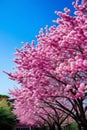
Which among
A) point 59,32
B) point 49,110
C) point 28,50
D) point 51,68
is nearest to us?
point 59,32

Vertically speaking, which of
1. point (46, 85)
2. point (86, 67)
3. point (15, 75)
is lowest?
point (86, 67)

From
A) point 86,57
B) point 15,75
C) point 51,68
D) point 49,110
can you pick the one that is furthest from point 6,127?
point 86,57

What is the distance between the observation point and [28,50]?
17609 millimetres

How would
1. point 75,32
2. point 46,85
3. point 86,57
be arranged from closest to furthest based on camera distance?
1. point 75,32
2. point 86,57
3. point 46,85

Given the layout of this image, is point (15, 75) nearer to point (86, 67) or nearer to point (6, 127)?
point (86, 67)

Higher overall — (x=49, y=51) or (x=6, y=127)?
(x=6, y=127)

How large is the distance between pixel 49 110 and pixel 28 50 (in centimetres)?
2124

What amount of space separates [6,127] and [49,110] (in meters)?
5.78

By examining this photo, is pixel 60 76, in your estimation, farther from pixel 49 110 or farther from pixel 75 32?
pixel 49 110

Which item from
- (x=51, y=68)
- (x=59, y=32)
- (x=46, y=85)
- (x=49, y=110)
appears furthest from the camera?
(x=49, y=110)

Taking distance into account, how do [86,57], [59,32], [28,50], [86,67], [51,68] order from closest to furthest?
[86,67] < [86,57] < [59,32] < [51,68] < [28,50]

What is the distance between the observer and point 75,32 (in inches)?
454

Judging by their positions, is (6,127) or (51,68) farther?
(6,127)

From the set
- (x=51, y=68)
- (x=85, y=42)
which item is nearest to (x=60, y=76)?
(x=51, y=68)
